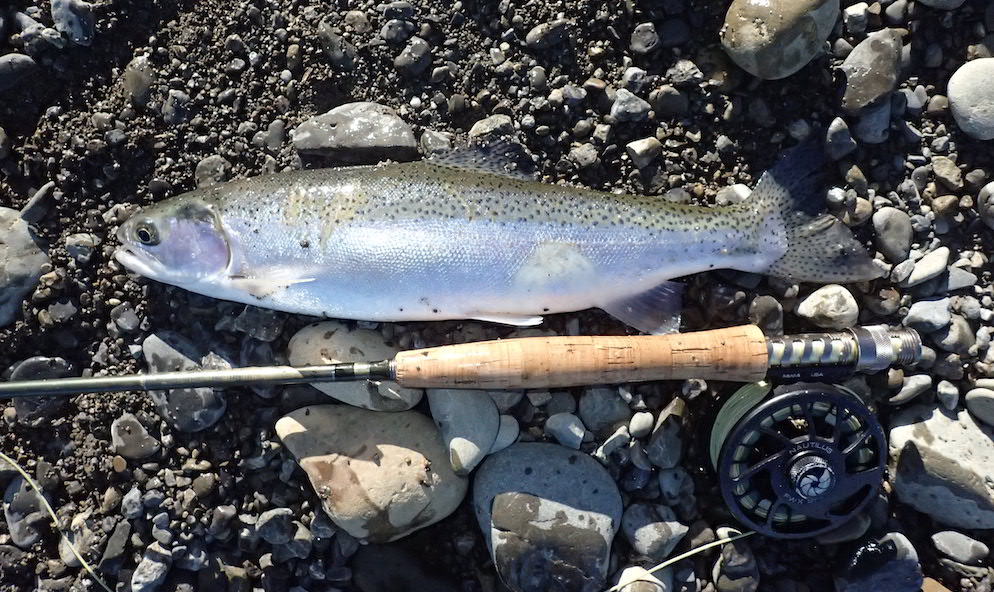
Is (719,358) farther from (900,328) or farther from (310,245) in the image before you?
(310,245)

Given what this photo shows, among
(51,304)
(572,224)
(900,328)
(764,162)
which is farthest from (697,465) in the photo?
(51,304)

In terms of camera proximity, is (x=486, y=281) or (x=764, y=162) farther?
(x=764, y=162)

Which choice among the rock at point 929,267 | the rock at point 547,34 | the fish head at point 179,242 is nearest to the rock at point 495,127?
the rock at point 547,34

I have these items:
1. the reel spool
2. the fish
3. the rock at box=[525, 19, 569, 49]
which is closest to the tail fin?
the fish

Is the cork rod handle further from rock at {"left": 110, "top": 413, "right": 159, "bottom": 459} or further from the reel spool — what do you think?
rock at {"left": 110, "top": 413, "right": 159, "bottom": 459}

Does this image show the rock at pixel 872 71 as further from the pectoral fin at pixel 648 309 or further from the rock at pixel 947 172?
the pectoral fin at pixel 648 309

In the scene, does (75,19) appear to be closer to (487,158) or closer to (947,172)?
(487,158)

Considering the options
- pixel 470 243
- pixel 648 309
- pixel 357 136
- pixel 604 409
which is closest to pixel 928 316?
pixel 648 309
